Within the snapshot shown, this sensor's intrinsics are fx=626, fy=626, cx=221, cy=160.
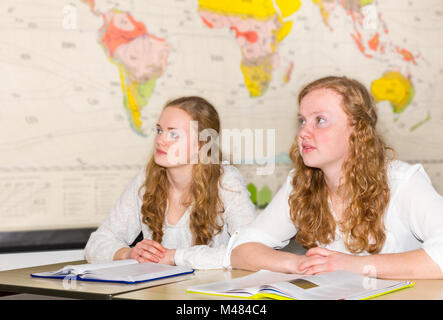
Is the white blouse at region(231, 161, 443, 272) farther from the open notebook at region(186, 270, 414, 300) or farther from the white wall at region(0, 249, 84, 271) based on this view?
the white wall at region(0, 249, 84, 271)

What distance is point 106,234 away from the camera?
2.39 m

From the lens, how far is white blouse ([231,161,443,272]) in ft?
5.87

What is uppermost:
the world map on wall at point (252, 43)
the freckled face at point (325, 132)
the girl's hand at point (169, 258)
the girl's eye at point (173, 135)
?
the world map on wall at point (252, 43)

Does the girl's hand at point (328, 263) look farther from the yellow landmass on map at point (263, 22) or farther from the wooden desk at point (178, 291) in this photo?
the yellow landmass on map at point (263, 22)

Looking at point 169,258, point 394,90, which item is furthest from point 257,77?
point 169,258

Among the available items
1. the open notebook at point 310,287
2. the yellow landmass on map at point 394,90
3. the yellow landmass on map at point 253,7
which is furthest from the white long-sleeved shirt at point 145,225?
the yellow landmass on map at point 394,90

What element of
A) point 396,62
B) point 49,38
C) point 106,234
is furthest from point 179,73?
point 396,62

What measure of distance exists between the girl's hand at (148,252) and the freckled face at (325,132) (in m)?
0.57

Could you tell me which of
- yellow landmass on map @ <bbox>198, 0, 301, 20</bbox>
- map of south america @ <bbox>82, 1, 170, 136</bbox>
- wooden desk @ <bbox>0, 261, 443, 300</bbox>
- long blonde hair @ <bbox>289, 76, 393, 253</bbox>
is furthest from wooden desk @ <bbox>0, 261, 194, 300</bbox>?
yellow landmass on map @ <bbox>198, 0, 301, 20</bbox>

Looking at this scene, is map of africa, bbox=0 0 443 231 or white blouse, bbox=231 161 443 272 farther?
map of africa, bbox=0 0 443 231

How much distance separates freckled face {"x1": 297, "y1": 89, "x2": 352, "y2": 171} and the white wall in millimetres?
1264

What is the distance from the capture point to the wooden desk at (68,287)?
5.02 ft
